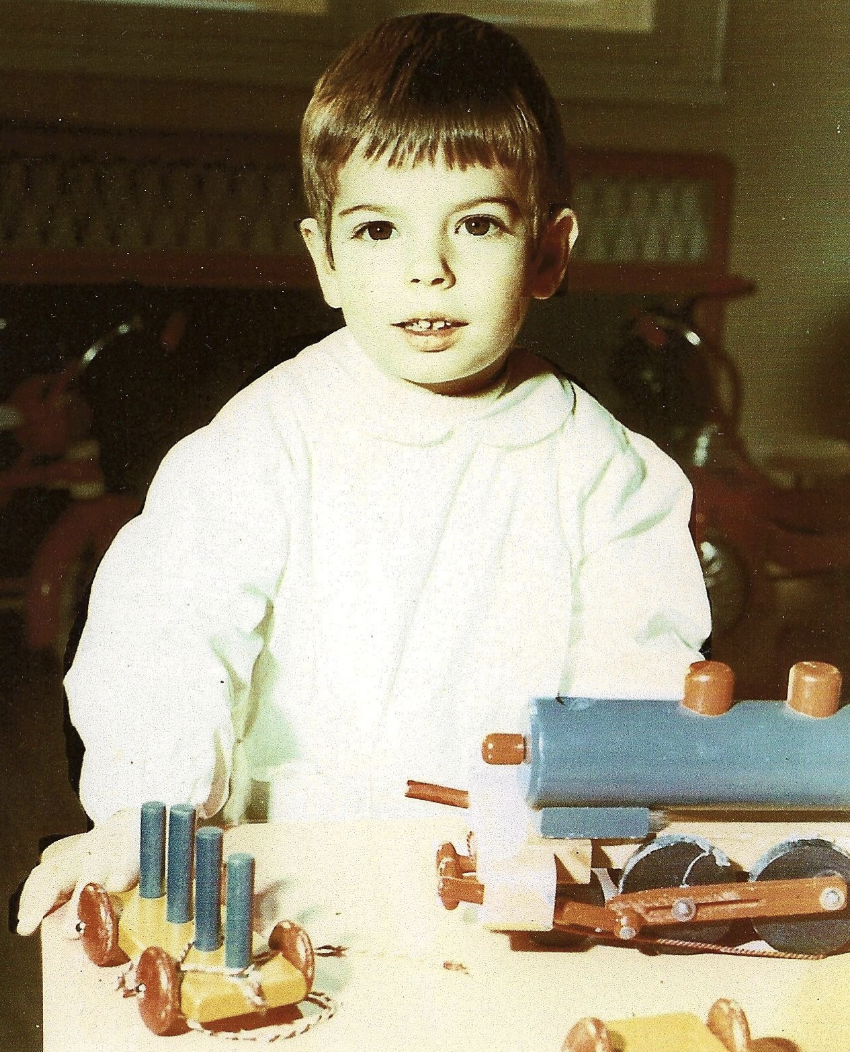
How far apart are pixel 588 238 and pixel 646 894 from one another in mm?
414

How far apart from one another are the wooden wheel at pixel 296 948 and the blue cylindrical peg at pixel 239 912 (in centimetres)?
2

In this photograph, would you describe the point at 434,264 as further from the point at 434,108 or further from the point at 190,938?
the point at 190,938

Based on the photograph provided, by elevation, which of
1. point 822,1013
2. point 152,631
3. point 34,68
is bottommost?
point 822,1013

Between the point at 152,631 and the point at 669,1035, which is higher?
the point at 152,631

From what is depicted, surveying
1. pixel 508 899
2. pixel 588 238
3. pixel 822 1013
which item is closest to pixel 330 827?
pixel 508 899

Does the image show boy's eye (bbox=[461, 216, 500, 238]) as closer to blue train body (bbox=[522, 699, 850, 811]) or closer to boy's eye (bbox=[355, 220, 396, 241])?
boy's eye (bbox=[355, 220, 396, 241])

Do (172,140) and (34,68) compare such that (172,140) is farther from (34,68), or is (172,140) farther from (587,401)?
(587,401)

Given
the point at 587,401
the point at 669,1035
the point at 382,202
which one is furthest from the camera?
the point at 587,401

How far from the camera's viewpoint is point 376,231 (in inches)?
26.7

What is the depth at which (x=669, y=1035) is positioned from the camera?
54 cm

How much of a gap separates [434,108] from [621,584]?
32 cm

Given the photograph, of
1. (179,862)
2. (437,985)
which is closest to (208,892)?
(179,862)

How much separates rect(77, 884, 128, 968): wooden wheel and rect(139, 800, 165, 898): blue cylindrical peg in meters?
0.02

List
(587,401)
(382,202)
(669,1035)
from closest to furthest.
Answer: (669,1035) < (382,202) < (587,401)
